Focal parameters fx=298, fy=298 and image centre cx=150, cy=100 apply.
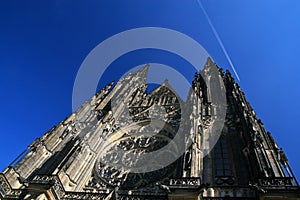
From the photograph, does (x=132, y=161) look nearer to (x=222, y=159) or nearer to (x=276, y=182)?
(x=222, y=159)

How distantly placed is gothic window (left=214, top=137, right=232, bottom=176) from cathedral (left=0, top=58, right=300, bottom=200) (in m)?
0.04

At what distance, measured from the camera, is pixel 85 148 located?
14711mm

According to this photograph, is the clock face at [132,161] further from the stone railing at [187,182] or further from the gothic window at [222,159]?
the stone railing at [187,182]

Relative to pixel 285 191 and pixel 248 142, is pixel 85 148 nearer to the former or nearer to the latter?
pixel 248 142

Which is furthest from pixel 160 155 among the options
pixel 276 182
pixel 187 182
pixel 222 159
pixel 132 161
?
pixel 276 182

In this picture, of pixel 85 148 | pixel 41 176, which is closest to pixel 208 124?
pixel 85 148

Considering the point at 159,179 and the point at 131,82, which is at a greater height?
the point at 131,82

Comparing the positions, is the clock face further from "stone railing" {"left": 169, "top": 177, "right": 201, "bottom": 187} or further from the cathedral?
"stone railing" {"left": 169, "top": 177, "right": 201, "bottom": 187}

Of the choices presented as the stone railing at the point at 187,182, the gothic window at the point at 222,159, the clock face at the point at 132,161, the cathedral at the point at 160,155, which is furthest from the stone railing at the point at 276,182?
the clock face at the point at 132,161

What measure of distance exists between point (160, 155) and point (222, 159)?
125 inches

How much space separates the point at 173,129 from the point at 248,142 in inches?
194

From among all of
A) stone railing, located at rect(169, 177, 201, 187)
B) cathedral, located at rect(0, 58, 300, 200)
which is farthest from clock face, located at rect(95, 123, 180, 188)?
stone railing, located at rect(169, 177, 201, 187)

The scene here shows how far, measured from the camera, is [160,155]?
49.0 feet

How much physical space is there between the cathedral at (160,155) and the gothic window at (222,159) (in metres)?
0.04
